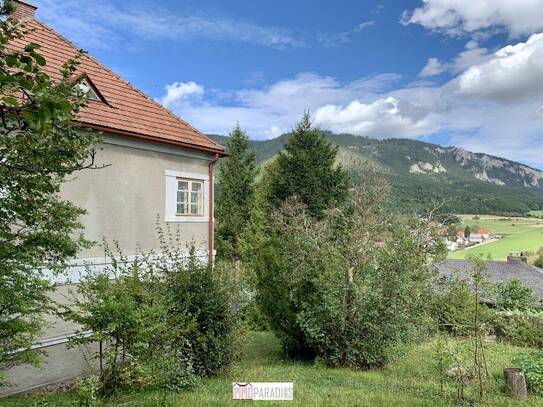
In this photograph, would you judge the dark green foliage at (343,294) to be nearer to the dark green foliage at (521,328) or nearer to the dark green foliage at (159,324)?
the dark green foliage at (159,324)

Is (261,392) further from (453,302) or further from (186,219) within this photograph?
(453,302)

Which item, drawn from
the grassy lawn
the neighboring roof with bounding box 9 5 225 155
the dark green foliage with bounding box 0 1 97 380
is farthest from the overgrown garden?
the neighboring roof with bounding box 9 5 225 155

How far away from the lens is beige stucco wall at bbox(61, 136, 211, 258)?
34.9 ft

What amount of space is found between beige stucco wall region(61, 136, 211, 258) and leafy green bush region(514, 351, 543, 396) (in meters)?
9.62

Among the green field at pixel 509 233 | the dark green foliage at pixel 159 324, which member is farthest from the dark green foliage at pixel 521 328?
the green field at pixel 509 233

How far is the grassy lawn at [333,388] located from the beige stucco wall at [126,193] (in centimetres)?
425

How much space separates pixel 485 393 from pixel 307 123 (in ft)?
80.2

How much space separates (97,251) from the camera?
10.8 metres

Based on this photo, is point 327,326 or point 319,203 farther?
point 319,203

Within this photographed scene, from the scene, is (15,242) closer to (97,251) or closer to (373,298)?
(97,251)

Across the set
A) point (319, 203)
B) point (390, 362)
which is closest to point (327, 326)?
point (390, 362)

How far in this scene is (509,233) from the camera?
81.3m

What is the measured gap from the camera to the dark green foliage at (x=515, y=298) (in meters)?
28.4

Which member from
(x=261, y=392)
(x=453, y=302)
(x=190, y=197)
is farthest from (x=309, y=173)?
(x=261, y=392)
